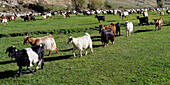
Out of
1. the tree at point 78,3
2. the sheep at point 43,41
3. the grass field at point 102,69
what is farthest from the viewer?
the tree at point 78,3

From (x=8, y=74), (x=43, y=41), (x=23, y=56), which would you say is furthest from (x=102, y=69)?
(x=8, y=74)

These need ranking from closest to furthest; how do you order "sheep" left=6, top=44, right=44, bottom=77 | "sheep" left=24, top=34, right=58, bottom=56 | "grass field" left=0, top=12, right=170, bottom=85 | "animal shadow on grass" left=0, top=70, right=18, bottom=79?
"grass field" left=0, top=12, right=170, bottom=85
"sheep" left=6, top=44, right=44, bottom=77
"animal shadow on grass" left=0, top=70, right=18, bottom=79
"sheep" left=24, top=34, right=58, bottom=56

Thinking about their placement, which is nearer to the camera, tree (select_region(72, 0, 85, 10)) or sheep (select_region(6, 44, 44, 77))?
sheep (select_region(6, 44, 44, 77))

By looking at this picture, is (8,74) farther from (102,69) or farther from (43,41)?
(102,69)

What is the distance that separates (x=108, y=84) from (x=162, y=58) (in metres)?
5.46

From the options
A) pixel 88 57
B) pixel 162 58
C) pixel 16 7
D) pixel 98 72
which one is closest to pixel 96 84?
pixel 98 72

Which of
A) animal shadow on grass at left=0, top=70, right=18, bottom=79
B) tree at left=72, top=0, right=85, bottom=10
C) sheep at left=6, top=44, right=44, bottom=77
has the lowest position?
animal shadow on grass at left=0, top=70, right=18, bottom=79

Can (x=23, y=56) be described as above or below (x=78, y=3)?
below

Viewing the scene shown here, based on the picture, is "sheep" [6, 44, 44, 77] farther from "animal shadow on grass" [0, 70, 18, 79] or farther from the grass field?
the grass field

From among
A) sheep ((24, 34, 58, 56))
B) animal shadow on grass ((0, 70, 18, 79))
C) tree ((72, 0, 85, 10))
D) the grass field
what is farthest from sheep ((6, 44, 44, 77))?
tree ((72, 0, 85, 10))

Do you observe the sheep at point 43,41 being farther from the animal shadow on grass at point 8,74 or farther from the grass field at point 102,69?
the animal shadow on grass at point 8,74

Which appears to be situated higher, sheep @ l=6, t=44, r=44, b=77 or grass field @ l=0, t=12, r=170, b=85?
sheep @ l=6, t=44, r=44, b=77

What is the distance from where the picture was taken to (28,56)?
8672 millimetres

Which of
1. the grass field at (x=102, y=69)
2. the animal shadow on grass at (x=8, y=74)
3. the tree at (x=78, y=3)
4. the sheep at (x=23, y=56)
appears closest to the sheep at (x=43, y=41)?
the grass field at (x=102, y=69)
